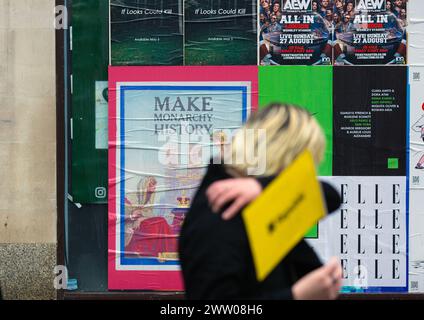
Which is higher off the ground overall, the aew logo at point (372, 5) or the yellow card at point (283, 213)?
the aew logo at point (372, 5)

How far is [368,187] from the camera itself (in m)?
6.95

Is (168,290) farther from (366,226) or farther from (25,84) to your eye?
(25,84)

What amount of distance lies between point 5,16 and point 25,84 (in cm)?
71

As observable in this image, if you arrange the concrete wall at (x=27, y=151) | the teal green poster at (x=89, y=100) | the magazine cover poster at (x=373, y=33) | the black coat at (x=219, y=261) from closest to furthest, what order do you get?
the black coat at (x=219, y=261)
the magazine cover poster at (x=373, y=33)
the teal green poster at (x=89, y=100)
the concrete wall at (x=27, y=151)

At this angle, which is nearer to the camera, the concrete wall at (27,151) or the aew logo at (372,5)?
the aew logo at (372,5)

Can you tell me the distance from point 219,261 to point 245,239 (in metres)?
0.12

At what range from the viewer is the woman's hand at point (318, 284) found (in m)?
2.27

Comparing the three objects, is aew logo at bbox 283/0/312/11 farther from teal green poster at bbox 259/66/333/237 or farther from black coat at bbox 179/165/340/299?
black coat at bbox 179/165/340/299

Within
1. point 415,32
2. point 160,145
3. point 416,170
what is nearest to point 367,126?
point 416,170

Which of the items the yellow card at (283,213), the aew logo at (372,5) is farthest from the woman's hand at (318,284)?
the aew logo at (372,5)

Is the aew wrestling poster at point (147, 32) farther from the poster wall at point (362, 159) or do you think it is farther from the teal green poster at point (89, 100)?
the poster wall at point (362, 159)

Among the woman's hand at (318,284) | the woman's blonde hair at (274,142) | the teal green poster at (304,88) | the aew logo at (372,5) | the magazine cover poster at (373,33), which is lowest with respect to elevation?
the woman's hand at (318,284)

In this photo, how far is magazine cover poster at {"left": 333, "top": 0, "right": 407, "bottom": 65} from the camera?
6910mm
